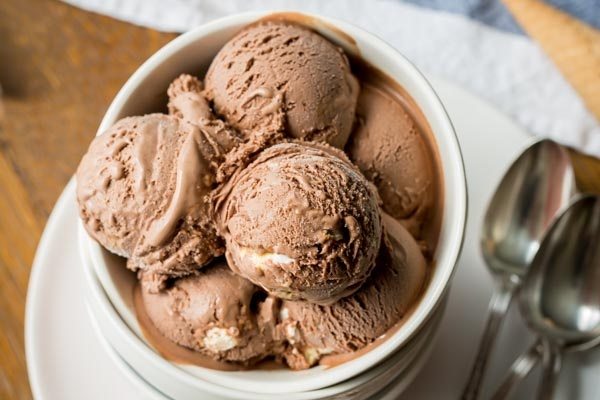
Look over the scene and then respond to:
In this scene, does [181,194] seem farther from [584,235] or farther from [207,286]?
[584,235]

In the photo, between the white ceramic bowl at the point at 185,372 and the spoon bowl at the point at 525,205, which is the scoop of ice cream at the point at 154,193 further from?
the spoon bowl at the point at 525,205

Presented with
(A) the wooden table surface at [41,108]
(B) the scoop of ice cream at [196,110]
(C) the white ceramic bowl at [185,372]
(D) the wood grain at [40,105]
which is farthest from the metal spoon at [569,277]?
(D) the wood grain at [40,105]

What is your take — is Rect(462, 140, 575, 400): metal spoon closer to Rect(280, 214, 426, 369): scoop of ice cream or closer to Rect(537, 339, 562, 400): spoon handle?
Rect(537, 339, 562, 400): spoon handle

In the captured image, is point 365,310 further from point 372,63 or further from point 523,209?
point 523,209

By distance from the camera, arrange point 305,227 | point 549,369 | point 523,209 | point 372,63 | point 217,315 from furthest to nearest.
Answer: point 523,209 < point 549,369 < point 372,63 < point 217,315 < point 305,227

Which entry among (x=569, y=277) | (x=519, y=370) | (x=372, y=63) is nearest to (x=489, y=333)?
(x=519, y=370)

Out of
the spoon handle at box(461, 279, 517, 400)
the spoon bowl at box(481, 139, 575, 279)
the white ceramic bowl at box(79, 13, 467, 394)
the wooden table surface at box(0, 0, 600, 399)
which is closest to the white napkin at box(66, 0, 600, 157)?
the wooden table surface at box(0, 0, 600, 399)

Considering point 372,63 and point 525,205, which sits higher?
point 372,63
